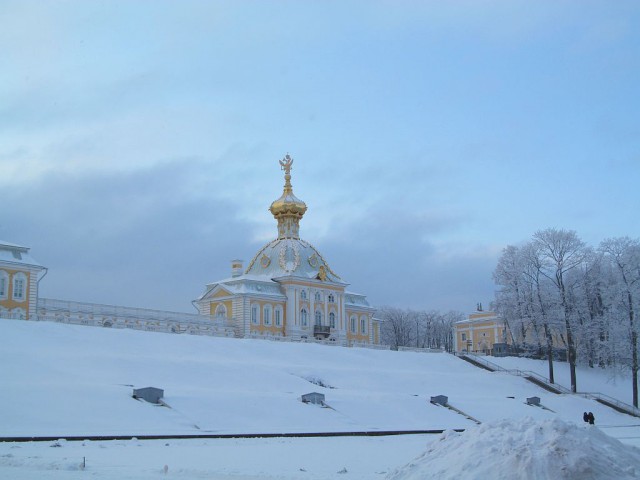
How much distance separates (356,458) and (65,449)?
6.27 m

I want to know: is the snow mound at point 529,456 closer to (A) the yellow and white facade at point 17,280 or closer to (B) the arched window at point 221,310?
(A) the yellow and white facade at point 17,280

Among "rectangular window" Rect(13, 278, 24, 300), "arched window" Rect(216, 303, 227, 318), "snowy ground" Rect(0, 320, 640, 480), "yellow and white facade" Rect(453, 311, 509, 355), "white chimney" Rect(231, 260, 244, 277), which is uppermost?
"white chimney" Rect(231, 260, 244, 277)

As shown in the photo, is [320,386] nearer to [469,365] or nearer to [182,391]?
[182,391]

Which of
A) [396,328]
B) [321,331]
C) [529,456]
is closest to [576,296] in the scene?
→ [321,331]

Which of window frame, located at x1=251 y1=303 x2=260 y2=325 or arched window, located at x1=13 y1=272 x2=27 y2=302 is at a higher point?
arched window, located at x1=13 y1=272 x2=27 y2=302

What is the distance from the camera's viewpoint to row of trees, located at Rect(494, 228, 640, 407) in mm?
46156

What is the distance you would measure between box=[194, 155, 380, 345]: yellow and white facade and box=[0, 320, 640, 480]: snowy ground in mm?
12428

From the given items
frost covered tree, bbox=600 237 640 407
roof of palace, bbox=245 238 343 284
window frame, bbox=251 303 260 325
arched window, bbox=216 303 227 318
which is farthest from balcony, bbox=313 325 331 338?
frost covered tree, bbox=600 237 640 407

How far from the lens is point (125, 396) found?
78.2ft

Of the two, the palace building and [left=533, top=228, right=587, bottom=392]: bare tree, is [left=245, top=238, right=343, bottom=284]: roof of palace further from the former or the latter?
[left=533, top=228, right=587, bottom=392]: bare tree

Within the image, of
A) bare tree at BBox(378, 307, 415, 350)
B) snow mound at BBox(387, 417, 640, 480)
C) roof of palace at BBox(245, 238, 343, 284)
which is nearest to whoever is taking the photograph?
snow mound at BBox(387, 417, 640, 480)

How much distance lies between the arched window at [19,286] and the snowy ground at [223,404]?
7.36 meters

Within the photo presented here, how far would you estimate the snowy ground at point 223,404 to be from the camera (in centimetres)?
1430

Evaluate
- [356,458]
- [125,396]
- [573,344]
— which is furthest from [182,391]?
[573,344]
